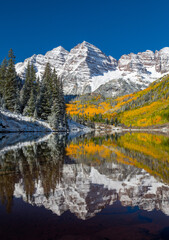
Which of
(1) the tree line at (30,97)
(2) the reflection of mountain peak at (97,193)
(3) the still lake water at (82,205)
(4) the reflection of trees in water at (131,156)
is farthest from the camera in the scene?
(1) the tree line at (30,97)

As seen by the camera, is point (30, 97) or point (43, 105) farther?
point (43, 105)

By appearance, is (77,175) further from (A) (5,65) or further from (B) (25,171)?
(A) (5,65)

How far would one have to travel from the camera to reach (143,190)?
8555mm

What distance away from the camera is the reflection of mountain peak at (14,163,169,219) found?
6.80 metres

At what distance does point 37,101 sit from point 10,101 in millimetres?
9515

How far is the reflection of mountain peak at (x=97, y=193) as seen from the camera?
6797 mm

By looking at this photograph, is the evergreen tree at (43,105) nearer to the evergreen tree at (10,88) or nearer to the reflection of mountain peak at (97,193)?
the evergreen tree at (10,88)

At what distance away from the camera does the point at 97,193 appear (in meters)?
8.16

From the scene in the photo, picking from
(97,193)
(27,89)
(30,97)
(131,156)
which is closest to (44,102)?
(30,97)

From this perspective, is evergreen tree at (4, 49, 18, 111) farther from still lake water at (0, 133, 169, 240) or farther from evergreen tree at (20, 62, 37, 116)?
still lake water at (0, 133, 169, 240)

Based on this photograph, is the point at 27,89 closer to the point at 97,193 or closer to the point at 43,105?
the point at 43,105

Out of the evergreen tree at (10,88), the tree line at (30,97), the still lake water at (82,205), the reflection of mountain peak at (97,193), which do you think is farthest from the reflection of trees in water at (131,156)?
the evergreen tree at (10,88)

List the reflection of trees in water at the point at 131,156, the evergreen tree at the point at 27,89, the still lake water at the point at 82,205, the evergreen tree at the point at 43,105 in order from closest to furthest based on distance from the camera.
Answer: the still lake water at the point at 82,205 → the reflection of trees in water at the point at 131,156 → the evergreen tree at the point at 43,105 → the evergreen tree at the point at 27,89

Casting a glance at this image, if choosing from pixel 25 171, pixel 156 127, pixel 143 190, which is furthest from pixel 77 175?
→ pixel 156 127
